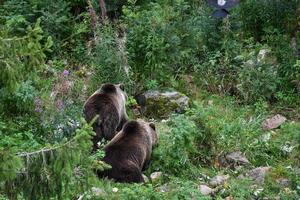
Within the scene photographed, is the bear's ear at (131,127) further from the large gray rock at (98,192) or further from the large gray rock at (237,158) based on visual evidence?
the large gray rock at (237,158)

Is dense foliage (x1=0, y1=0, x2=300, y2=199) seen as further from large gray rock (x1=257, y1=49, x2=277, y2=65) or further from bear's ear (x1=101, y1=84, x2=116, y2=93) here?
bear's ear (x1=101, y1=84, x2=116, y2=93)

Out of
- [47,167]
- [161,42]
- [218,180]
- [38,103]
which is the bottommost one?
[218,180]

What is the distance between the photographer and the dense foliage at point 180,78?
911cm

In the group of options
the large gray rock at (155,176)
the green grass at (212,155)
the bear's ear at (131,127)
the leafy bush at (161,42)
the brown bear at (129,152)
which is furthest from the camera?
the leafy bush at (161,42)

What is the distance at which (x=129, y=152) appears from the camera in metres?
8.71

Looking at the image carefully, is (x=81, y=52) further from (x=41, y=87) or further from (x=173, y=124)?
(x=173, y=124)

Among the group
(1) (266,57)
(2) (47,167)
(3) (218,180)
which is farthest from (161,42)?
(2) (47,167)

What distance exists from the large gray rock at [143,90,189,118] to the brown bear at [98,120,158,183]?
173 cm

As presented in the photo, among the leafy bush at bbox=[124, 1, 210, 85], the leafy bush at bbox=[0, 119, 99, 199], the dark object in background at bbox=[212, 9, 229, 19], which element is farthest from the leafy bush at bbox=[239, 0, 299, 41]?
the leafy bush at bbox=[0, 119, 99, 199]

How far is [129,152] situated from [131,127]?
1.87 ft

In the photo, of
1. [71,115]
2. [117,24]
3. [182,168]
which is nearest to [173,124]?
[182,168]

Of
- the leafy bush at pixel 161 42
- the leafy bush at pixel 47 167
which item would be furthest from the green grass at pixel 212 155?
the leafy bush at pixel 47 167

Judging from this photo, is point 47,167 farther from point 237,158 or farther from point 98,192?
point 237,158

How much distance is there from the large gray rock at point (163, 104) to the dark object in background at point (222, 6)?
6.85 ft
